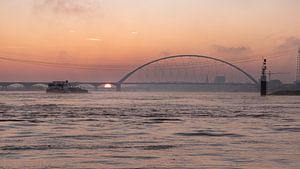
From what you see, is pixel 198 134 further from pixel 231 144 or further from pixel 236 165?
pixel 236 165

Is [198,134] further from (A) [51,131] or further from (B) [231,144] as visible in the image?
(A) [51,131]

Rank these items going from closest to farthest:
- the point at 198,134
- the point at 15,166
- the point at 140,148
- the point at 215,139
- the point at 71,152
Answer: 1. the point at 15,166
2. the point at 71,152
3. the point at 140,148
4. the point at 215,139
5. the point at 198,134

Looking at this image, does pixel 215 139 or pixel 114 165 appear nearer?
pixel 114 165

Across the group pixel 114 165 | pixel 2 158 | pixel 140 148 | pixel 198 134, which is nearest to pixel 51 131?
pixel 198 134

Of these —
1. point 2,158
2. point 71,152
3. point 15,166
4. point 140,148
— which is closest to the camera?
point 15,166

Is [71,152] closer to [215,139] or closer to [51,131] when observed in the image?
[215,139]

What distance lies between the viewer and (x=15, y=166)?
58.0 ft

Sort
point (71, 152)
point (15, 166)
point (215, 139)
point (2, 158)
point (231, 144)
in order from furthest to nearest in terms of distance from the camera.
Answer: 1. point (215, 139)
2. point (231, 144)
3. point (71, 152)
4. point (2, 158)
5. point (15, 166)

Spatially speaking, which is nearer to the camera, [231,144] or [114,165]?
[114,165]

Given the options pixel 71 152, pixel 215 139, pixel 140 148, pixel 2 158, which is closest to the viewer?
pixel 2 158

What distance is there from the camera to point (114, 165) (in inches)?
714

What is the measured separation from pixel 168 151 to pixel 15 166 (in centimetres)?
642

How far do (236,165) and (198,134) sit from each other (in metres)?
12.1

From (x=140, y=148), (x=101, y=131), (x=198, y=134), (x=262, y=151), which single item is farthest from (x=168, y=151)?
(x=101, y=131)
